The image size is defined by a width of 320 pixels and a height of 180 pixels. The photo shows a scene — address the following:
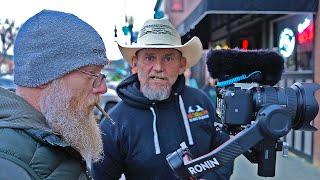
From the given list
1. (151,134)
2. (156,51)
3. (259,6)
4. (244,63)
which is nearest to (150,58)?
(156,51)

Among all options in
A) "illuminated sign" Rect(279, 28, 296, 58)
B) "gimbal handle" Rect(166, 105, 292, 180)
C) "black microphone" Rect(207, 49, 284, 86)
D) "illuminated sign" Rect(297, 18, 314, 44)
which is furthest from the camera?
"illuminated sign" Rect(279, 28, 296, 58)

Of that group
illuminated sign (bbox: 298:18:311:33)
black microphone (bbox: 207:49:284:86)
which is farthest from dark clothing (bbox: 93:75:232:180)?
illuminated sign (bbox: 298:18:311:33)

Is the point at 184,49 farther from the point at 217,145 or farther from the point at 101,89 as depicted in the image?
the point at 101,89

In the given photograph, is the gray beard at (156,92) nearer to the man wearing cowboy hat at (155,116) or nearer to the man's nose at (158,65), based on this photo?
the man wearing cowboy hat at (155,116)

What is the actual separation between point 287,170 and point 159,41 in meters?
5.26

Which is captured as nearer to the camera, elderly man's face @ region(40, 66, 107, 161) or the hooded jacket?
the hooded jacket

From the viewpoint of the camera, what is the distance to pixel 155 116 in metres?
2.73

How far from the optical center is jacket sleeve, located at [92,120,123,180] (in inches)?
103

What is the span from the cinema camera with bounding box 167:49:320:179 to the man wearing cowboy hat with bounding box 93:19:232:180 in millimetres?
631

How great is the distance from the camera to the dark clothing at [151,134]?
8.57 feet

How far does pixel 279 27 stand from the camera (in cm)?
923

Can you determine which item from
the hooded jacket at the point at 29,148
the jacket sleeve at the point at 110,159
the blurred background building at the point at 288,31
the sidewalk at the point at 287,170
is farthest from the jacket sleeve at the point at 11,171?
the sidewalk at the point at 287,170

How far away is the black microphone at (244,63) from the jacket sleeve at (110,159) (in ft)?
2.67

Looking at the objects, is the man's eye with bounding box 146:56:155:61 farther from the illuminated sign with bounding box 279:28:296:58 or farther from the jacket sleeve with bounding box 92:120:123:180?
the illuminated sign with bounding box 279:28:296:58
